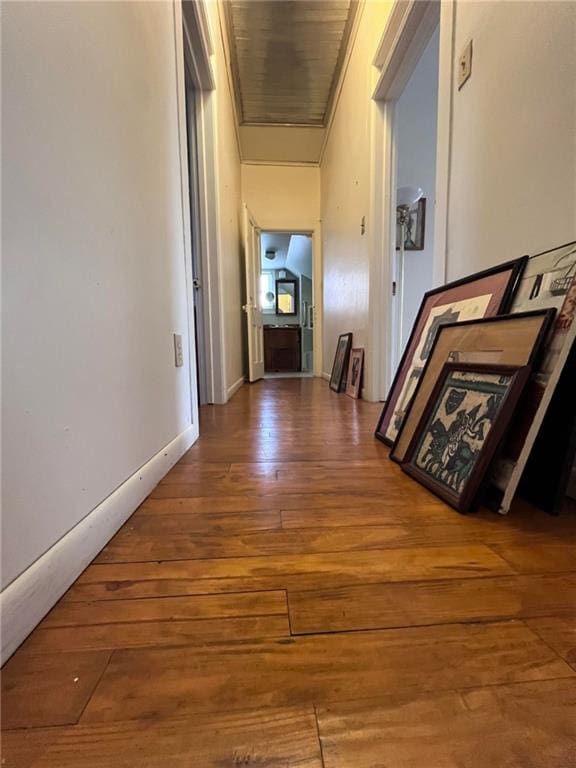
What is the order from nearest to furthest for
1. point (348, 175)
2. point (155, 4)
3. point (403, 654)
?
point (403, 654), point (155, 4), point (348, 175)

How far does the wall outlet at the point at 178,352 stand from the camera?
55.6 inches

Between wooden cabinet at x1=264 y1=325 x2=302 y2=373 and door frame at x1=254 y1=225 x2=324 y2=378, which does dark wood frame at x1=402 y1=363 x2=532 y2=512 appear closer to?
door frame at x1=254 y1=225 x2=324 y2=378

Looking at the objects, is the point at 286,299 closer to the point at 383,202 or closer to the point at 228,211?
the point at 228,211

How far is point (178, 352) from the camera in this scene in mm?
1446

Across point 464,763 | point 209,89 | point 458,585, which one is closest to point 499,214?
point 458,585

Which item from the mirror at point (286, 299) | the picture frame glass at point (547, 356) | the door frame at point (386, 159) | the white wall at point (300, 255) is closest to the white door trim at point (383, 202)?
the door frame at point (386, 159)

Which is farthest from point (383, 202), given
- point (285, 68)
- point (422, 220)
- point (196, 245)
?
point (285, 68)

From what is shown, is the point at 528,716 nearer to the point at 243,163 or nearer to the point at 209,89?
Answer: the point at 209,89

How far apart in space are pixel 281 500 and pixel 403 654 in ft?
1.78

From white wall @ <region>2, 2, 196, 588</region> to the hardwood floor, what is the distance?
162 millimetres

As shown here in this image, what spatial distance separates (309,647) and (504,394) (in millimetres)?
737

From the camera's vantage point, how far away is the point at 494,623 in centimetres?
55

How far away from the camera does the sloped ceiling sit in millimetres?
2946

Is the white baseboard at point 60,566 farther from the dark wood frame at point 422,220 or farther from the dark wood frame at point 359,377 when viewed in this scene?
the dark wood frame at point 422,220
